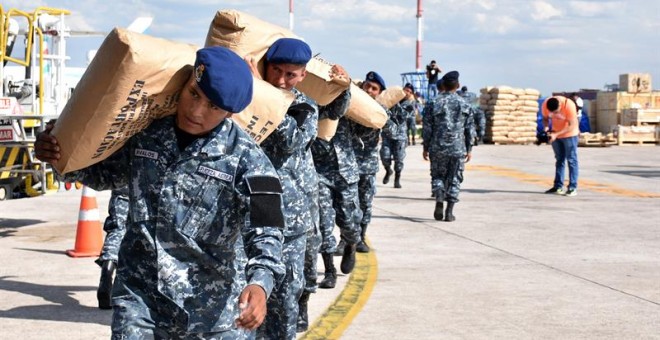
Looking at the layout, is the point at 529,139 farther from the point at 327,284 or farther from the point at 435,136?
the point at 327,284

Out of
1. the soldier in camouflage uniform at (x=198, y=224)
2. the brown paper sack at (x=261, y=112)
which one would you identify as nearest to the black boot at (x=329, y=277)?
the brown paper sack at (x=261, y=112)

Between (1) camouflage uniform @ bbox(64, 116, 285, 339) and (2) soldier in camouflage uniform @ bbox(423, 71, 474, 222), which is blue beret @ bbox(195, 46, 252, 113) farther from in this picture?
(2) soldier in camouflage uniform @ bbox(423, 71, 474, 222)

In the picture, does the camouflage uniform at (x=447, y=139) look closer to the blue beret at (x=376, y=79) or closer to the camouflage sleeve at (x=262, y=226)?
the blue beret at (x=376, y=79)

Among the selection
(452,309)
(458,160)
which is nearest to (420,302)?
(452,309)

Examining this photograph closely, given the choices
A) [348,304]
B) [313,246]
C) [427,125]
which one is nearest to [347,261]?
[348,304]

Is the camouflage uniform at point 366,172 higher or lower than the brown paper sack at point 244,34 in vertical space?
lower

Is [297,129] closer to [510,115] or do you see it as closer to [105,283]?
[105,283]

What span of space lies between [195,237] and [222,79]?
569 millimetres

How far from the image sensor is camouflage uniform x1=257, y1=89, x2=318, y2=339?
18.4 ft

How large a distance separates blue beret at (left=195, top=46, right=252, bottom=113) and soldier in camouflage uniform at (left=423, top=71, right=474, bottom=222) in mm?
10097

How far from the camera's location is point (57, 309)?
7.96 metres

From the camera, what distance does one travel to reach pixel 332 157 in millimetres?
8906

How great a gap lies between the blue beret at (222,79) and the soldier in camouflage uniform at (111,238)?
3.89 m

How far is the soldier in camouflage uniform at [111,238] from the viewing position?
762 centimetres
